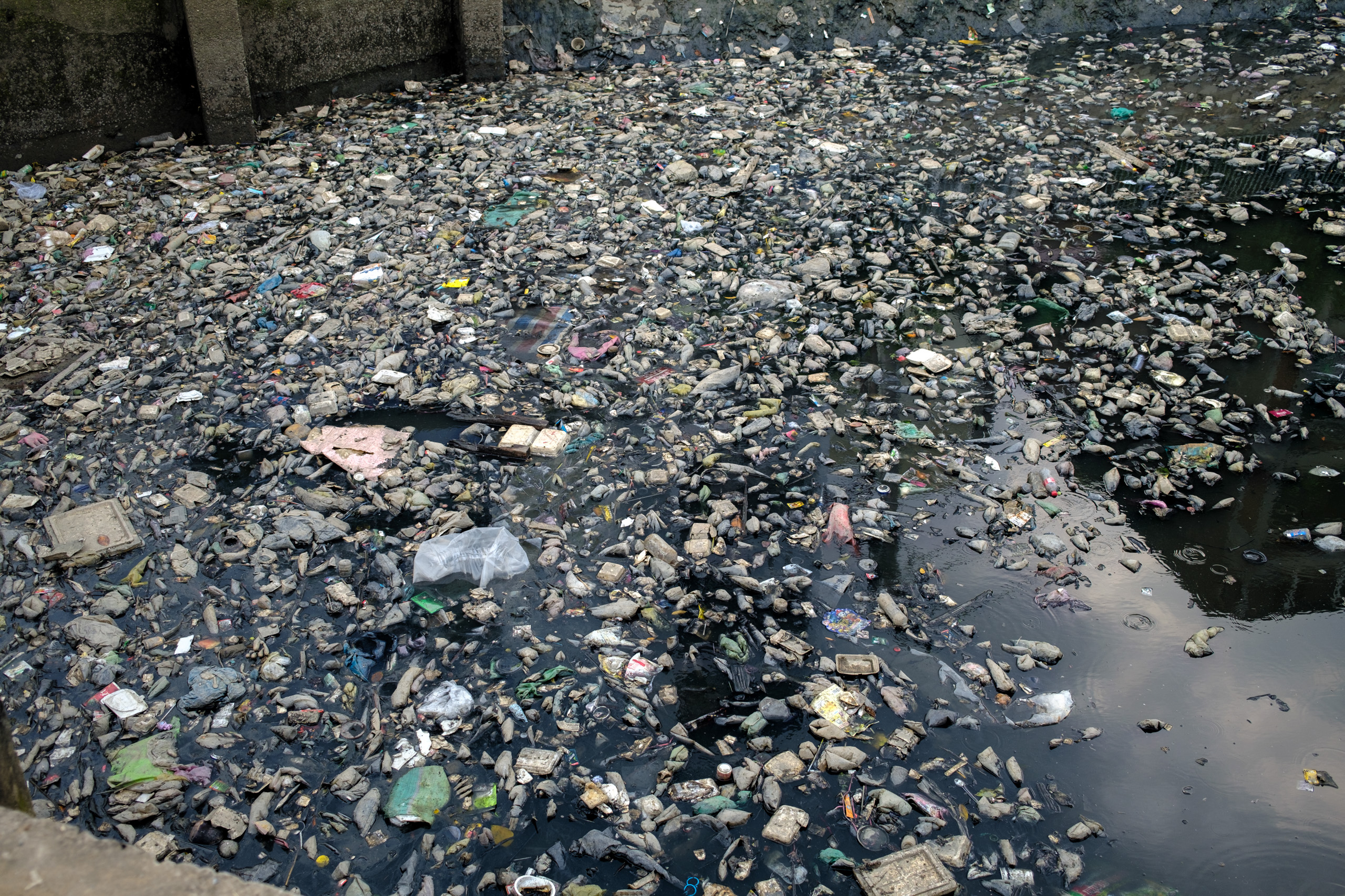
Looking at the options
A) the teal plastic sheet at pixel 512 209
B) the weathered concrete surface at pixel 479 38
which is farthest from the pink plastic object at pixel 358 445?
the weathered concrete surface at pixel 479 38

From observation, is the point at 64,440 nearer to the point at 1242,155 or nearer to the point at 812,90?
the point at 812,90

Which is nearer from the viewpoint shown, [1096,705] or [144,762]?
[144,762]

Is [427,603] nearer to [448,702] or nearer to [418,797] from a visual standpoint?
[448,702]

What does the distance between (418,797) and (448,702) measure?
12.8 inches

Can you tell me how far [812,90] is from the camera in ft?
25.8

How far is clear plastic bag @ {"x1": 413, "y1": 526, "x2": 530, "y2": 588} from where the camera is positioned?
3248 millimetres

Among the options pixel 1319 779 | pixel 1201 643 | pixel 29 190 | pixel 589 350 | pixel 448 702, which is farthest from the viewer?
pixel 29 190

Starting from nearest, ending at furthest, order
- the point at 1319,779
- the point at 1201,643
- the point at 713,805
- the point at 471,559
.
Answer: the point at 713,805 < the point at 1319,779 < the point at 1201,643 < the point at 471,559

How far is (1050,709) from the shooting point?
2.84m

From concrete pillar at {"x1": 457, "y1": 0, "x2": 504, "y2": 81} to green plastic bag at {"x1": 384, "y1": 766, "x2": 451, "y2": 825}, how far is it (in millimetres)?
6964

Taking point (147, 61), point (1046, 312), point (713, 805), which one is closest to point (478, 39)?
point (147, 61)

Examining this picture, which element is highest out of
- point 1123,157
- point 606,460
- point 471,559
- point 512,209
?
point 1123,157

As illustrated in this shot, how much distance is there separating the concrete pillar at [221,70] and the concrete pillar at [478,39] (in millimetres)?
1929

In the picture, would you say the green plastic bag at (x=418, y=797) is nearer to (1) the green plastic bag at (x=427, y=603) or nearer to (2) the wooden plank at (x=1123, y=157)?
(1) the green plastic bag at (x=427, y=603)
